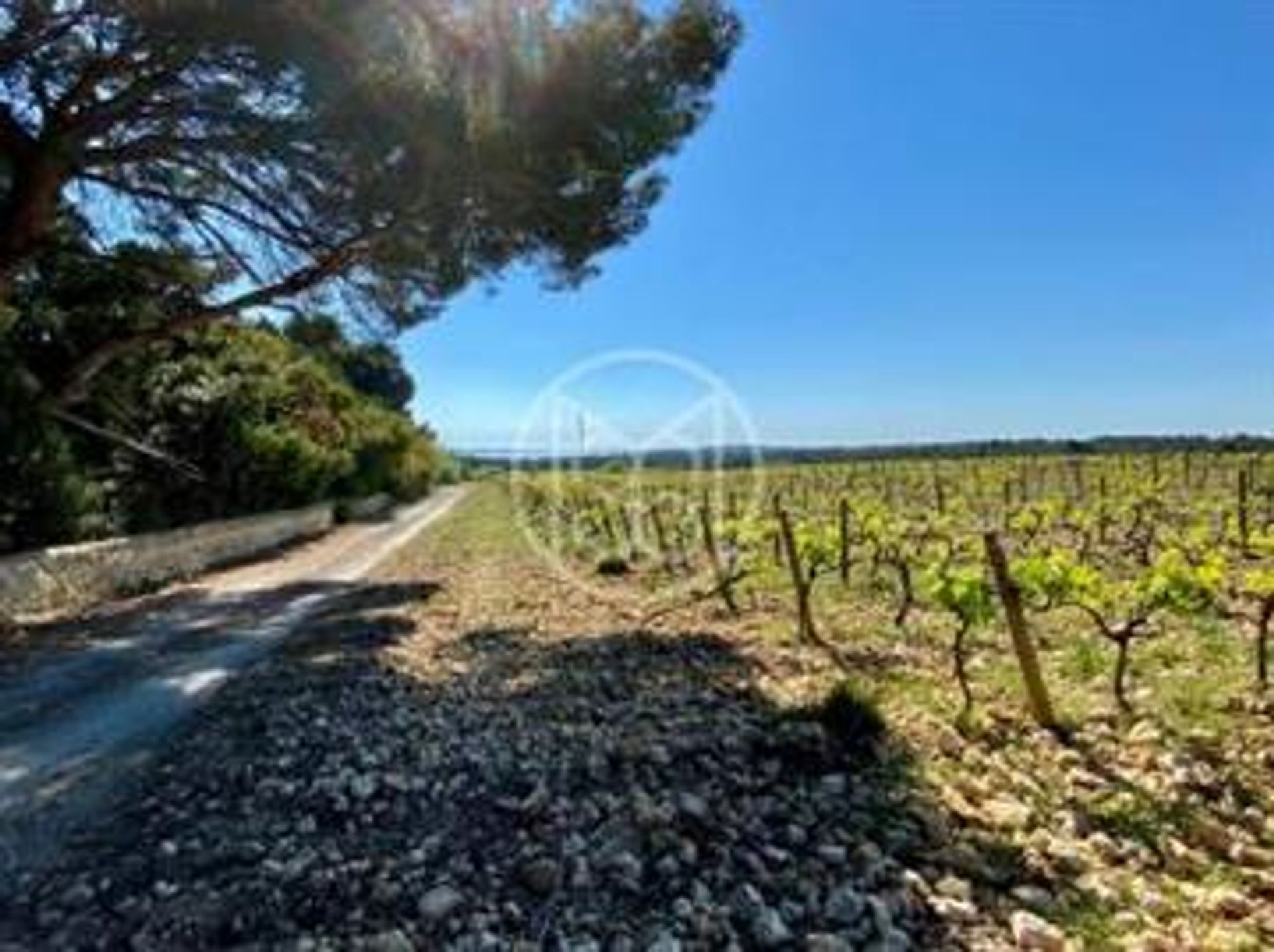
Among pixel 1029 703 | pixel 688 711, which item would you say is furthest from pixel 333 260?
pixel 1029 703

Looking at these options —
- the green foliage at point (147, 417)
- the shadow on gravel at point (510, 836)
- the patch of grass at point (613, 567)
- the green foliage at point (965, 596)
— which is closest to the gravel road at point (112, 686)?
the shadow on gravel at point (510, 836)

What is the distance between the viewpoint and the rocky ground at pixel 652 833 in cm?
497

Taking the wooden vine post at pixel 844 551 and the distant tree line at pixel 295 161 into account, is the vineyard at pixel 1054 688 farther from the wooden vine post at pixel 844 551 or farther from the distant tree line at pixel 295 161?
the distant tree line at pixel 295 161

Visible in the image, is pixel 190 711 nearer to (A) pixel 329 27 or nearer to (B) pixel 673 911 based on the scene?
(B) pixel 673 911

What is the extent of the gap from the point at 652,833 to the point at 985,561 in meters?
10.5

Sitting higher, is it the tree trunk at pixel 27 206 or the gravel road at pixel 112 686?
the tree trunk at pixel 27 206

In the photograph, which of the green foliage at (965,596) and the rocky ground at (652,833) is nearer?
the rocky ground at (652,833)

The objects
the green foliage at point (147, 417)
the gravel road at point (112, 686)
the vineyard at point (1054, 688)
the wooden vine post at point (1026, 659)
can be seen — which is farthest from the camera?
the green foliage at point (147, 417)

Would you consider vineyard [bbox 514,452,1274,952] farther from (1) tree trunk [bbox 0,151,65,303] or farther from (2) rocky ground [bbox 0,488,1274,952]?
(1) tree trunk [bbox 0,151,65,303]

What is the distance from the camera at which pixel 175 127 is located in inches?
574

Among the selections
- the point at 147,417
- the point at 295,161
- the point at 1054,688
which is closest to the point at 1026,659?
the point at 1054,688

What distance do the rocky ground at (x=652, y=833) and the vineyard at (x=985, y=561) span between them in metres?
1.42

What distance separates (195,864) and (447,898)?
1.29 metres

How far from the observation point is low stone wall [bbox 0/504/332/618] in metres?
15.5
